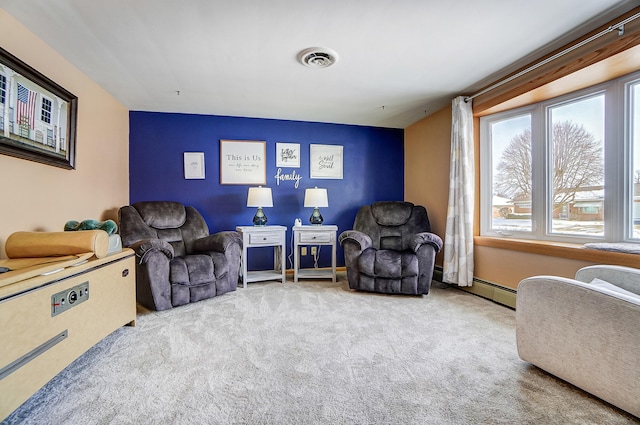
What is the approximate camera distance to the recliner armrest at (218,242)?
9.71ft

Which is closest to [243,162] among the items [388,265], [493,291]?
[388,265]

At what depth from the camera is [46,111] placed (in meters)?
2.13

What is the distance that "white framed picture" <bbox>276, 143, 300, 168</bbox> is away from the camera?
159 inches

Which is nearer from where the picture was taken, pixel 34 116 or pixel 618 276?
pixel 618 276

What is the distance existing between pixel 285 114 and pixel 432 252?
2.51 metres

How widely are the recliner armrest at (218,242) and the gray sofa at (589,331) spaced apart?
8.11ft

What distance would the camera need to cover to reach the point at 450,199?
3.18 m

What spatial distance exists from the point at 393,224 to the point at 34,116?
3.40 metres

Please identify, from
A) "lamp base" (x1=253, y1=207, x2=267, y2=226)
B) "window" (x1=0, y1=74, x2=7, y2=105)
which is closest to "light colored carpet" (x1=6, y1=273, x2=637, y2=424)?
"lamp base" (x1=253, y1=207, x2=267, y2=226)

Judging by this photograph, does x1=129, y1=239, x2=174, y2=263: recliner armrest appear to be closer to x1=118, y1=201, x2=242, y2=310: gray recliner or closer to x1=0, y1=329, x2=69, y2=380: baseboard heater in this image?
x1=118, y1=201, x2=242, y2=310: gray recliner

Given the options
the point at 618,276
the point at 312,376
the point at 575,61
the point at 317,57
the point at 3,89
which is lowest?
the point at 312,376

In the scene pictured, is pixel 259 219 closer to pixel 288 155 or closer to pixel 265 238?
pixel 265 238

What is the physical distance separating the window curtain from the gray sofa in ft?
4.33

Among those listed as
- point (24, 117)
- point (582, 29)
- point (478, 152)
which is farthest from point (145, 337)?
point (582, 29)
